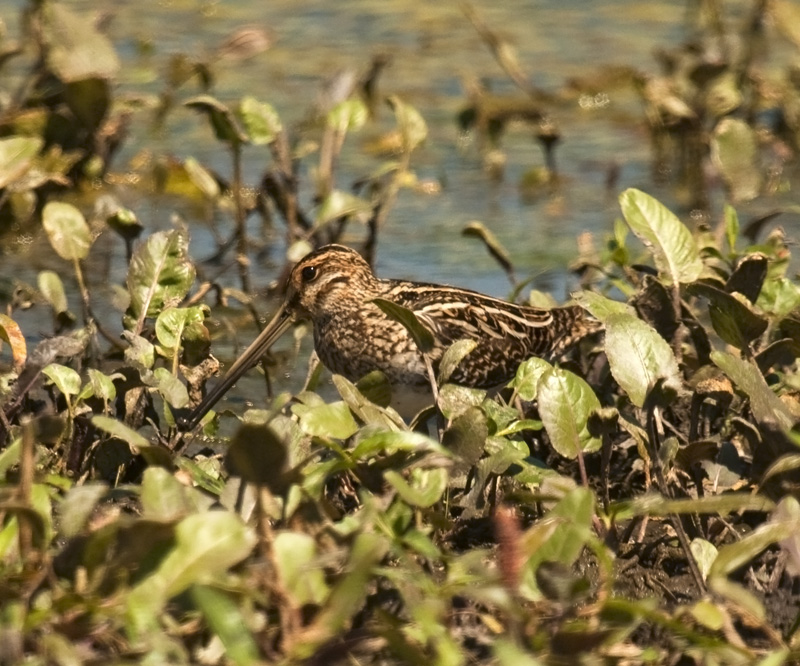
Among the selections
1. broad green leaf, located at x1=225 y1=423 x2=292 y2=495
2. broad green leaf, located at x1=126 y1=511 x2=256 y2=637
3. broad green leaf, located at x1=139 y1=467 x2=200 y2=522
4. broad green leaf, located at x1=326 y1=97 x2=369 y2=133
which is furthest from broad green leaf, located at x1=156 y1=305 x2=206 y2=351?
broad green leaf, located at x1=326 y1=97 x2=369 y2=133

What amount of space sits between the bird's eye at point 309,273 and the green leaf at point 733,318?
137cm

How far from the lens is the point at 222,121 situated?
4570mm

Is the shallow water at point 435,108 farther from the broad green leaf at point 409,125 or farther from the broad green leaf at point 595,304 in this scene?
the broad green leaf at point 595,304

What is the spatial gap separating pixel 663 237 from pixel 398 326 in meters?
0.87

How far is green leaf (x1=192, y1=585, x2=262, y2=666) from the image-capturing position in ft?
6.89

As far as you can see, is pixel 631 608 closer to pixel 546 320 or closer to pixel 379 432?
pixel 379 432

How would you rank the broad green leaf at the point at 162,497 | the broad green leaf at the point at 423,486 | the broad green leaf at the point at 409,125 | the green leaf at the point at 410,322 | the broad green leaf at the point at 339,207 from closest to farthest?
the broad green leaf at the point at 162,497 → the broad green leaf at the point at 423,486 → the green leaf at the point at 410,322 → the broad green leaf at the point at 339,207 → the broad green leaf at the point at 409,125

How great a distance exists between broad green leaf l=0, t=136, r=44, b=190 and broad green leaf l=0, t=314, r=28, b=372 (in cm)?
60

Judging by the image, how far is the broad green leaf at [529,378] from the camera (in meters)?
3.35

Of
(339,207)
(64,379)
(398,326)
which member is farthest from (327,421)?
(339,207)

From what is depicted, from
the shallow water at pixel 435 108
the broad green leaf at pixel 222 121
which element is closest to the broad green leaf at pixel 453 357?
the broad green leaf at pixel 222 121

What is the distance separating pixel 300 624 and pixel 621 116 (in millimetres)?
5721

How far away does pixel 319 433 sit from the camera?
9.04 ft

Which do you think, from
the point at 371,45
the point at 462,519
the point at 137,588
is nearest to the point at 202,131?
the point at 371,45
